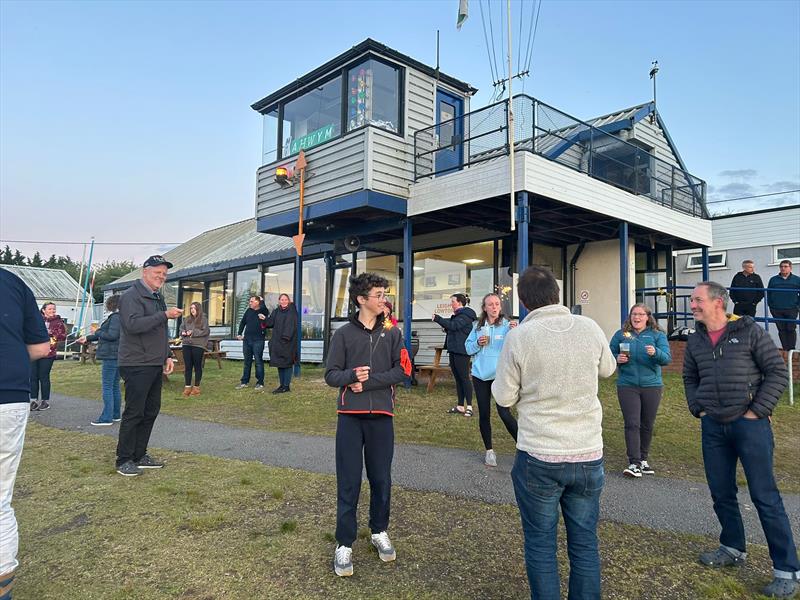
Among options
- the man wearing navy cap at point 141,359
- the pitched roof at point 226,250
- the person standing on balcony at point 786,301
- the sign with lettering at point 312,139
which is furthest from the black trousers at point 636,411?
the pitched roof at point 226,250

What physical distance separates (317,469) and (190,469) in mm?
1247

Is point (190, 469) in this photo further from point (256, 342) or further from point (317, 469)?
point (256, 342)

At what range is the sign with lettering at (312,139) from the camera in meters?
11.6

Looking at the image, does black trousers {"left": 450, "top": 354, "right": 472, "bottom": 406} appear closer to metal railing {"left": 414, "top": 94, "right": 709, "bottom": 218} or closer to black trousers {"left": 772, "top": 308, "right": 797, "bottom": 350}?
metal railing {"left": 414, "top": 94, "right": 709, "bottom": 218}

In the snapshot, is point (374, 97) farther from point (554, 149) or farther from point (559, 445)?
point (559, 445)

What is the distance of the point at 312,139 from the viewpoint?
1202 centimetres

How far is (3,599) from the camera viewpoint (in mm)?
2695

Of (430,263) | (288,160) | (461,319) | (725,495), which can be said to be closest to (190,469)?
(461,319)

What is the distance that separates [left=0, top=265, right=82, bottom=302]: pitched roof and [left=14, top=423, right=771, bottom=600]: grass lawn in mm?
50572

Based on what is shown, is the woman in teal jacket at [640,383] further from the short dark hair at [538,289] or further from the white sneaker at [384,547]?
the short dark hair at [538,289]

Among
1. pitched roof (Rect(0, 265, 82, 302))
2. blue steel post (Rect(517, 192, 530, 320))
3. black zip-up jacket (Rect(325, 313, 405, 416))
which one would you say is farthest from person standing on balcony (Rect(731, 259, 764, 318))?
pitched roof (Rect(0, 265, 82, 302))

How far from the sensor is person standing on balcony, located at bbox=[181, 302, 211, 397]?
1036 centimetres

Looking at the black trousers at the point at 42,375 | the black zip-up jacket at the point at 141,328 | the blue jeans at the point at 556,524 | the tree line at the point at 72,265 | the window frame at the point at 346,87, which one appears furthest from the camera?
the tree line at the point at 72,265

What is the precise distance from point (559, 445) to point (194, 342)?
9.04m
